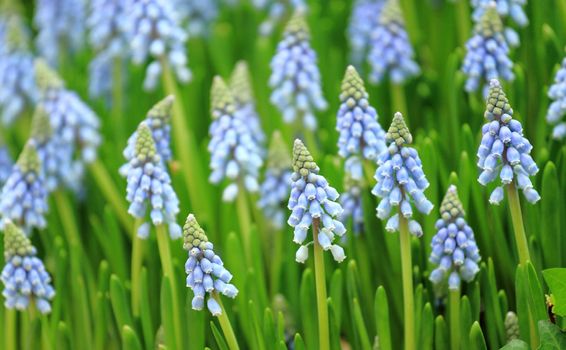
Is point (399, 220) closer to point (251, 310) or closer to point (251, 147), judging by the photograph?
point (251, 310)

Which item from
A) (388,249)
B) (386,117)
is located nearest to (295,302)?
(388,249)

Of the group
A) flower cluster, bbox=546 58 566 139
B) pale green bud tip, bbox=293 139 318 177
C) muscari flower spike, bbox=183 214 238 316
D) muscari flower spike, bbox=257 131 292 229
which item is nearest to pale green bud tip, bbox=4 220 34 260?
muscari flower spike, bbox=183 214 238 316

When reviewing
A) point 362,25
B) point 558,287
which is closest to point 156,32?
point 362,25

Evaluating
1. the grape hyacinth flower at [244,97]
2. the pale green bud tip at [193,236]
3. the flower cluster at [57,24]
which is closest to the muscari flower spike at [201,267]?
the pale green bud tip at [193,236]

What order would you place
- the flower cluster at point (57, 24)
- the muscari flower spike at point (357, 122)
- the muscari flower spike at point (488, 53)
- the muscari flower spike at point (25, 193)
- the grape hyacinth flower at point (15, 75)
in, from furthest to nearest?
the flower cluster at point (57, 24), the grape hyacinth flower at point (15, 75), the muscari flower spike at point (25, 193), the muscari flower spike at point (488, 53), the muscari flower spike at point (357, 122)

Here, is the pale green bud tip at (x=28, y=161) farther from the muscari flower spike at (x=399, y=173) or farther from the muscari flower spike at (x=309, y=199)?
the muscari flower spike at (x=399, y=173)
